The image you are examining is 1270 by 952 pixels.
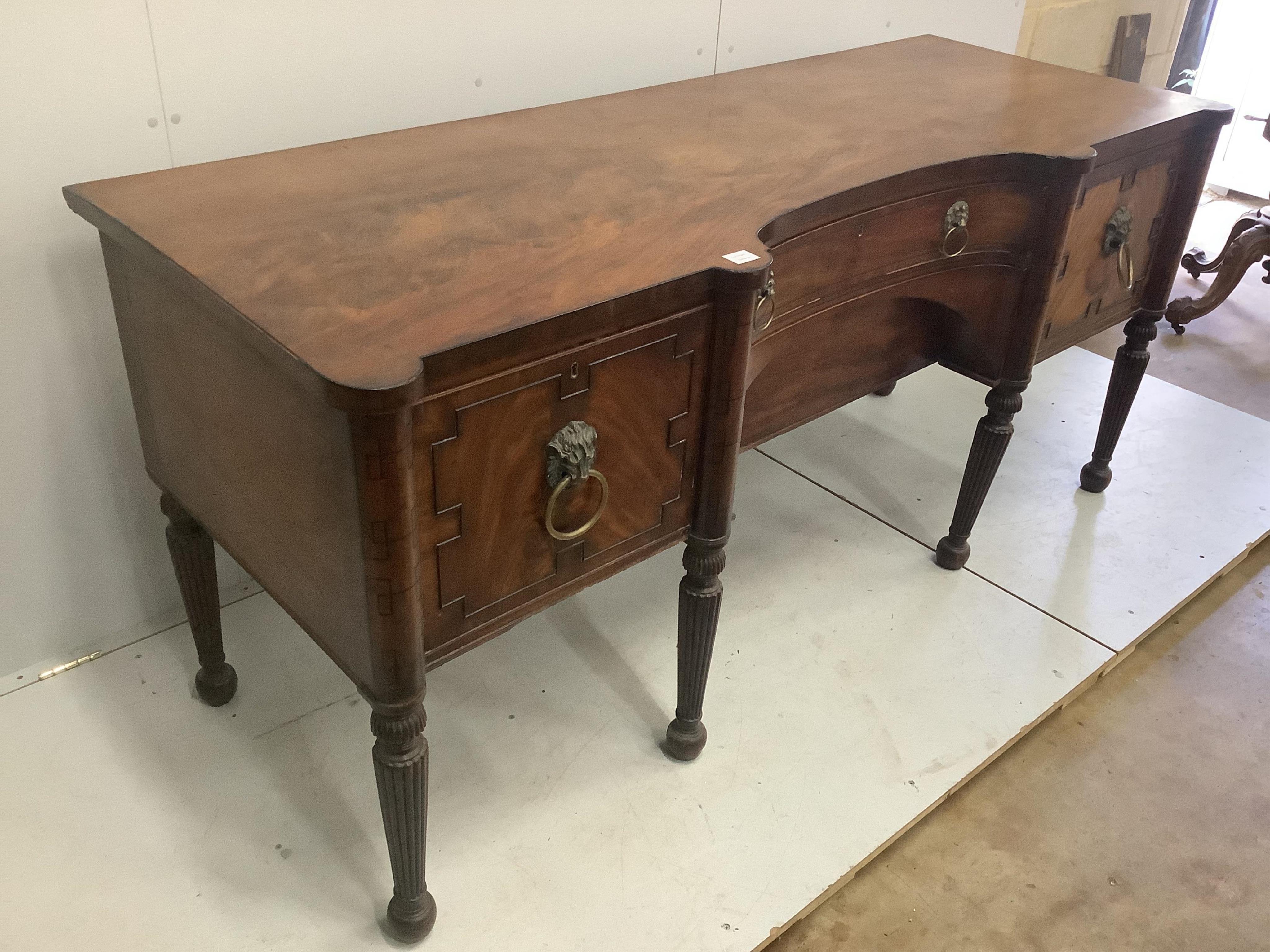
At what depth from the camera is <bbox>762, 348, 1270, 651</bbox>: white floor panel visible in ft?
6.44

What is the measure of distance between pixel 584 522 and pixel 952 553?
0.94m

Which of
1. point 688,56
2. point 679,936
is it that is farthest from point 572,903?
point 688,56

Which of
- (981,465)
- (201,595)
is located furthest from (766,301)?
(201,595)

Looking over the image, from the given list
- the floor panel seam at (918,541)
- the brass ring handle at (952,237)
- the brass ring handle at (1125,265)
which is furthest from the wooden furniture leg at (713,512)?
the brass ring handle at (1125,265)

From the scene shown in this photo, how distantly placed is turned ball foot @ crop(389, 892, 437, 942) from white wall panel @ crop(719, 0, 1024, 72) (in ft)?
4.68

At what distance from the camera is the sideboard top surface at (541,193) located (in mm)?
1055

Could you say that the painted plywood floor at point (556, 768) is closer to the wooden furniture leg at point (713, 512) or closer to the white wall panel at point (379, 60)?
the wooden furniture leg at point (713, 512)

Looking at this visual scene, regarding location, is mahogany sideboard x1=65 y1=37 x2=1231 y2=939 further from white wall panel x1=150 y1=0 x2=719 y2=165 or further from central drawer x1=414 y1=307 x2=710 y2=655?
white wall panel x1=150 y1=0 x2=719 y2=165

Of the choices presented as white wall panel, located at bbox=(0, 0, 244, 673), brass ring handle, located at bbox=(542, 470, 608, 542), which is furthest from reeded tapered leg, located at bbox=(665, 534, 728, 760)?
white wall panel, located at bbox=(0, 0, 244, 673)

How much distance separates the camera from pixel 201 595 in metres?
1.51

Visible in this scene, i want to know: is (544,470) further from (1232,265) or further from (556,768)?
(1232,265)

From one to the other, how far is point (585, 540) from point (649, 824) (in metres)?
0.45

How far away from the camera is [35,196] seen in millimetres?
1368

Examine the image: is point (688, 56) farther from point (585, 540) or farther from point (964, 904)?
point (964, 904)
